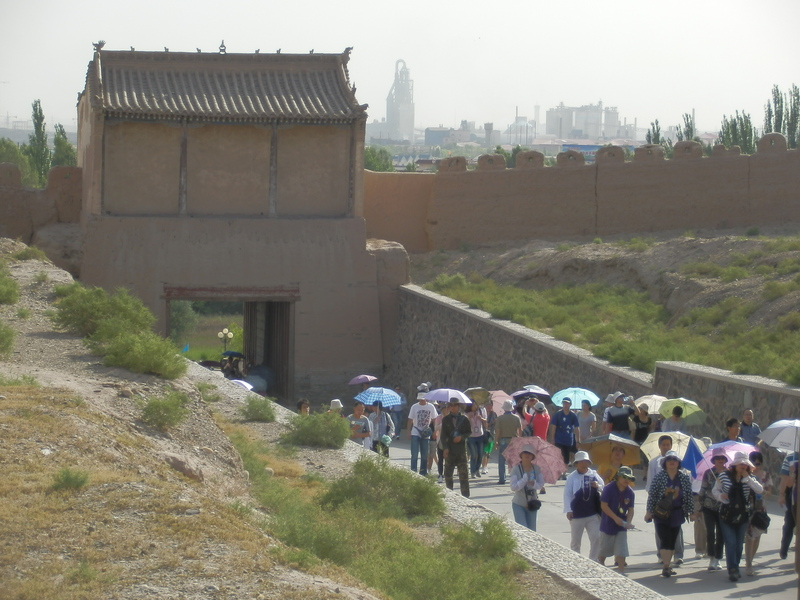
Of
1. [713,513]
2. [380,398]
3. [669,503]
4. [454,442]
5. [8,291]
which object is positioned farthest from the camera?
[8,291]

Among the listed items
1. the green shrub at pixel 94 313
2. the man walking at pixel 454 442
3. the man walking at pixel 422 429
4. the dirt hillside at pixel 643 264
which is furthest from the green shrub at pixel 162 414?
the dirt hillside at pixel 643 264

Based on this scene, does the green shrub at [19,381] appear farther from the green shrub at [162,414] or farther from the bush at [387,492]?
the bush at [387,492]

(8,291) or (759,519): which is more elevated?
(8,291)

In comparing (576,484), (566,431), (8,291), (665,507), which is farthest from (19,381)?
(566,431)

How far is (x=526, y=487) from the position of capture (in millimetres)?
11852

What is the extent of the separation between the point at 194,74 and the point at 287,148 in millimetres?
2850

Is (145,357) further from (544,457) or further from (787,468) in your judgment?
(787,468)

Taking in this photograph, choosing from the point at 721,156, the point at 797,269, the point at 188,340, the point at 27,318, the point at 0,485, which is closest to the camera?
the point at 0,485

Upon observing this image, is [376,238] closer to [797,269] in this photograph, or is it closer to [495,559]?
[797,269]

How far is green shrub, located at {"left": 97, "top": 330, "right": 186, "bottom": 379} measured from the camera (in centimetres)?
1354

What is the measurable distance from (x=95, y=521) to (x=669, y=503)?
5518 mm

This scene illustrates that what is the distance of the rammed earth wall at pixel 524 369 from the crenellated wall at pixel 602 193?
443 centimetres

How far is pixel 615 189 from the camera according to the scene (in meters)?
32.0

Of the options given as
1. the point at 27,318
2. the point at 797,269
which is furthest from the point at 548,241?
the point at 27,318
